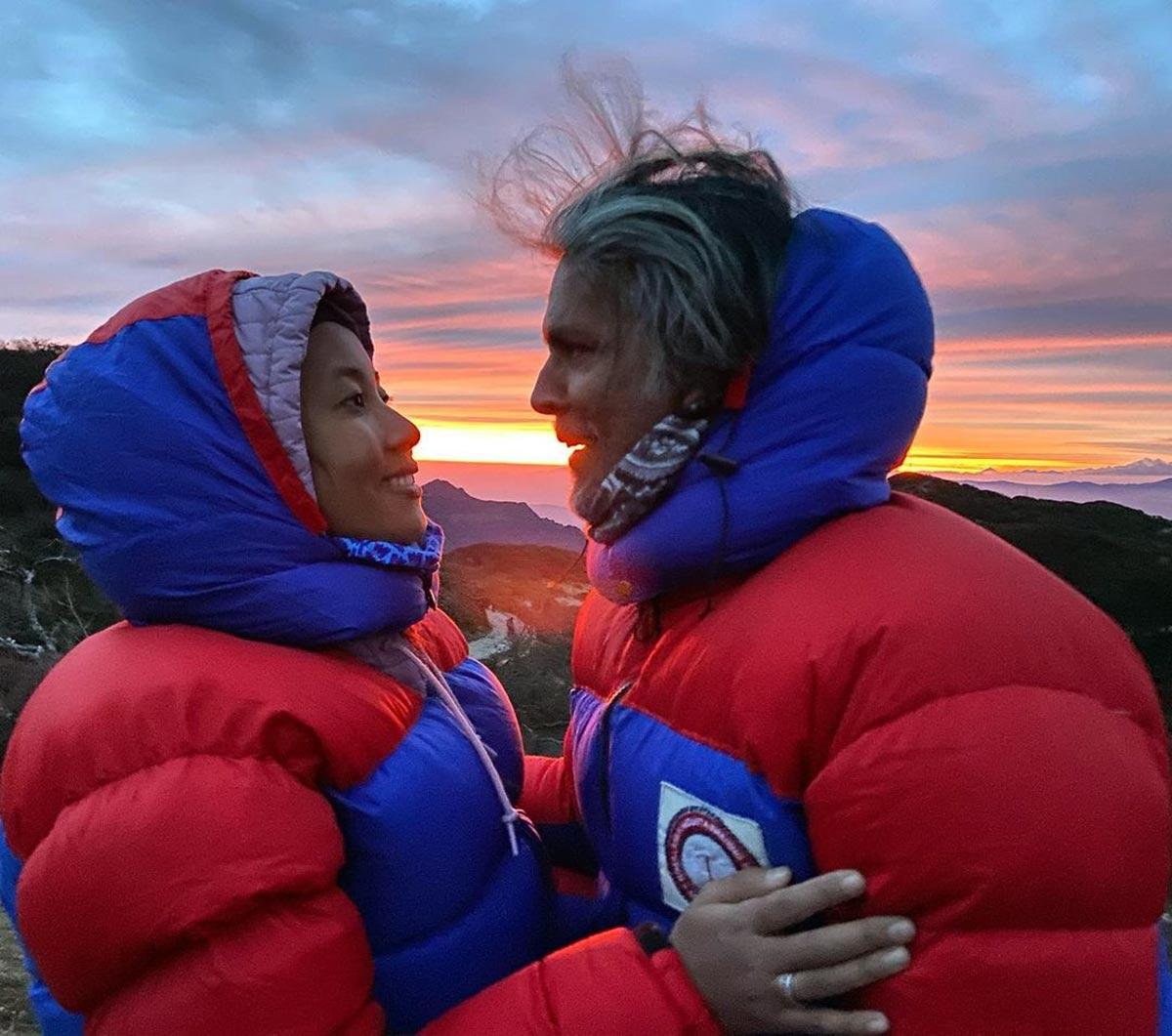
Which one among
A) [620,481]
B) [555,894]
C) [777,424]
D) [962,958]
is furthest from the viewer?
[555,894]

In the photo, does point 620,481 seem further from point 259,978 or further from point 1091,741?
point 259,978

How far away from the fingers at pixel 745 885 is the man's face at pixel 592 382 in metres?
0.78

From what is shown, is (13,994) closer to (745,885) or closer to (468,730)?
(468,730)

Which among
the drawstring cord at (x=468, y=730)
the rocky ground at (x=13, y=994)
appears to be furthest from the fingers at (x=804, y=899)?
the rocky ground at (x=13, y=994)

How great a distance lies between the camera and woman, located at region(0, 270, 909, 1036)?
165cm

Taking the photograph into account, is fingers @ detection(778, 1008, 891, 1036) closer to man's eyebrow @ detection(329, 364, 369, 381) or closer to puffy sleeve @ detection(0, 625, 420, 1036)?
puffy sleeve @ detection(0, 625, 420, 1036)

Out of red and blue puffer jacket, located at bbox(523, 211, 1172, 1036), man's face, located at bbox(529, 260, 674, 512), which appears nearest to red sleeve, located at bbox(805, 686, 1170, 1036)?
red and blue puffer jacket, located at bbox(523, 211, 1172, 1036)

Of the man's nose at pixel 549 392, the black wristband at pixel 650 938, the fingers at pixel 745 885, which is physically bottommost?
the black wristband at pixel 650 938

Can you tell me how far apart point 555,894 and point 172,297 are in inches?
63.4

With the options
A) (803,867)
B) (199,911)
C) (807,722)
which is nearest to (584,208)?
(807,722)

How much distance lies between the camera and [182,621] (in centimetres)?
203

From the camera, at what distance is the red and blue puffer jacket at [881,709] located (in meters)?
1.53

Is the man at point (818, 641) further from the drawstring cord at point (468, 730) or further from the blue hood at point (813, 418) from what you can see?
the drawstring cord at point (468, 730)

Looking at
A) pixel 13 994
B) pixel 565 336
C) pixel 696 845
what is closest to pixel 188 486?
pixel 565 336
